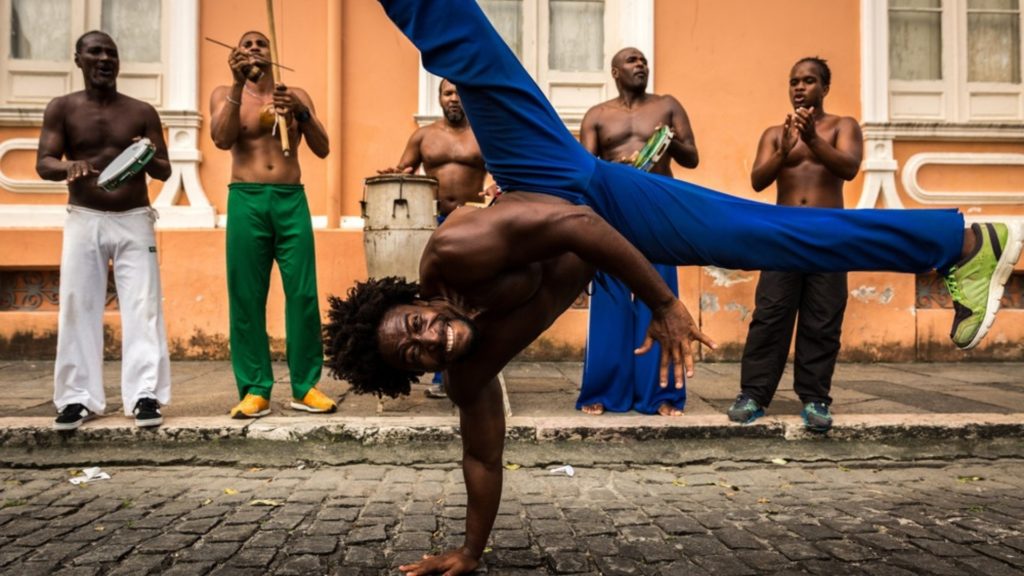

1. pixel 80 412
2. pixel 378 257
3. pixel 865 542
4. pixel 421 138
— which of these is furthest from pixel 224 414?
pixel 865 542

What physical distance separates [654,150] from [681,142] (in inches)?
28.1

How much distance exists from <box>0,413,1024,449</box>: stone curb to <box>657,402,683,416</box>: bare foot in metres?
0.13

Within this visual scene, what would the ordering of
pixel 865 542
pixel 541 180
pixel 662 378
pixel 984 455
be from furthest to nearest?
pixel 984 455 < pixel 865 542 < pixel 541 180 < pixel 662 378

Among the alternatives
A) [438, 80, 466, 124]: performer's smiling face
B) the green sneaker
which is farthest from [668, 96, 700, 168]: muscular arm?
the green sneaker

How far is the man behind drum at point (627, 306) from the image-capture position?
17.1ft

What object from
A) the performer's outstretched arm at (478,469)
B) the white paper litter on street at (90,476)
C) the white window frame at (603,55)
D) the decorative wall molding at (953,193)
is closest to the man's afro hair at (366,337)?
the performer's outstretched arm at (478,469)

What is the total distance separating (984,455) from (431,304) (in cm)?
377

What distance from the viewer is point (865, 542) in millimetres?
3264

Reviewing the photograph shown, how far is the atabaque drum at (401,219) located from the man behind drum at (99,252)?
137 cm

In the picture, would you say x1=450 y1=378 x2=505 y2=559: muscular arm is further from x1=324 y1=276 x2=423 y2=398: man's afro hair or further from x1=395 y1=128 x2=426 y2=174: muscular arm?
x1=395 y1=128 x2=426 y2=174: muscular arm

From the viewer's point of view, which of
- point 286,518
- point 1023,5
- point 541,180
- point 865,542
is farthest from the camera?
point 1023,5

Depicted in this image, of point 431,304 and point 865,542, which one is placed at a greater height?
point 431,304

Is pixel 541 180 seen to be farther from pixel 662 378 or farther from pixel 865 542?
pixel 865 542

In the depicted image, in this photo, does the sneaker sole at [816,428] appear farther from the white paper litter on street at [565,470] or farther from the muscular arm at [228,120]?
the muscular arm at [228,120]
